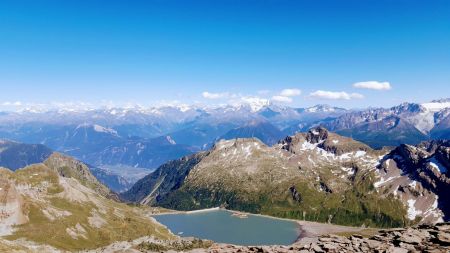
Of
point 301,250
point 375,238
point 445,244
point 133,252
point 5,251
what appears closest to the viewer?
point 445,244

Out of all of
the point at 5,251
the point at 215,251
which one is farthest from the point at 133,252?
the point at 215,251

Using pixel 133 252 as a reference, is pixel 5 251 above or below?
above

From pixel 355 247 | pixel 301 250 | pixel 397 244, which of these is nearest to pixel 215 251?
pixel 301 250

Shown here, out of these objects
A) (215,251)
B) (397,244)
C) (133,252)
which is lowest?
(133,252)

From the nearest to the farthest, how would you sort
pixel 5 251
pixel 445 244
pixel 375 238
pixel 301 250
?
1. pixel 445 244
2. pixel 301 250
3. pixel 375 238
4. pixel 5 251

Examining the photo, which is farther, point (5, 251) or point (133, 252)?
point (133, 252)

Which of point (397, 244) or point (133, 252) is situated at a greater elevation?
point (397, 244)

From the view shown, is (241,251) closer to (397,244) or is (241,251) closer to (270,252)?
(270,252)

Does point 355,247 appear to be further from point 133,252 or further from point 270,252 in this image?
point 133,252

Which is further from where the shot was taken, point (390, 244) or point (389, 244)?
point (390, 244)
